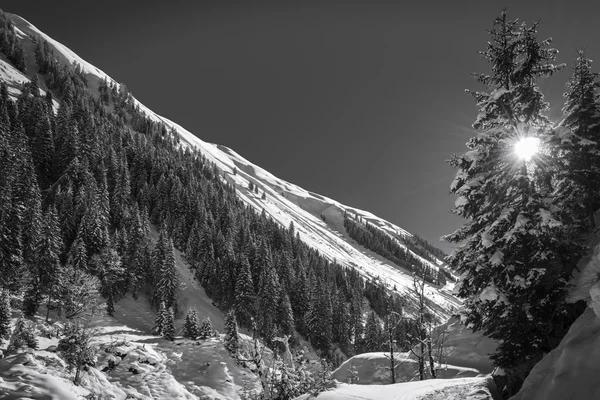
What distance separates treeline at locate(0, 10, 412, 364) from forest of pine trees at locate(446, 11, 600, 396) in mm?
52087

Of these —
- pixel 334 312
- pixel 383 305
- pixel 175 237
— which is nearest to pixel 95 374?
pixel 334 312

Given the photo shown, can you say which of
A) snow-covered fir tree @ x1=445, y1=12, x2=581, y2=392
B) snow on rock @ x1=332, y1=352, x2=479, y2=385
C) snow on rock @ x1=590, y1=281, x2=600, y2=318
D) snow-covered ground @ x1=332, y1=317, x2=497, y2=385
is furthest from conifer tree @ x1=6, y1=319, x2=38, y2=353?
snow on rock @ x1=590, y1=281, x2=600, y2=318

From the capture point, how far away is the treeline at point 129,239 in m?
49.0

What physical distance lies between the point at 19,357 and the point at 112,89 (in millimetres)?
199230

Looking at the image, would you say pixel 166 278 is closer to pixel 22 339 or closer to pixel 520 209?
pixel 22 339

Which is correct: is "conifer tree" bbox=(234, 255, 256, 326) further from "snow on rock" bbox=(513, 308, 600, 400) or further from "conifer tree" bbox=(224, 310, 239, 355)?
"snow on rock" bbox=(513, 308, 600, 400)

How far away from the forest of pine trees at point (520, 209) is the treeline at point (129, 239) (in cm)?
5209

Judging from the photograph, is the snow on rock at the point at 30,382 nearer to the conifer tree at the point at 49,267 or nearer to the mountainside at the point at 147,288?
the mountainside at the point at 147,288

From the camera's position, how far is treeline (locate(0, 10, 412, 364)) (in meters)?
49.0

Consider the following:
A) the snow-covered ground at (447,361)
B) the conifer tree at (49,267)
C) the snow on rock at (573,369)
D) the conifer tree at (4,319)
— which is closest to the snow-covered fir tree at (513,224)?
the snow on rock at (573,369)

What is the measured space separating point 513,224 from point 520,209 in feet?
1.95

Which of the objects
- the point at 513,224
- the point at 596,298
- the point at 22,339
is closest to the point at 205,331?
the point at 22,339

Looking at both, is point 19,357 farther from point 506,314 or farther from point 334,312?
point 334,312

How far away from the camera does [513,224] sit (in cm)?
1070
